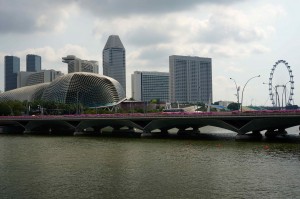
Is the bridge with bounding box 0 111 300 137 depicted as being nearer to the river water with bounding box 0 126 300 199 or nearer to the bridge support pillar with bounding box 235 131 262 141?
the bridge support pillar with bounding box 235 131 262 141

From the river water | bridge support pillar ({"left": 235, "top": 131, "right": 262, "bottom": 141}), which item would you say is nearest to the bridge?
bridge support pillar ({"left": 235, "top": 131, "right": 262, "bottom": 141})

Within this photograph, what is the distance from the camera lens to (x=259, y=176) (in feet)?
104

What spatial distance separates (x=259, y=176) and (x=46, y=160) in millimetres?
23718

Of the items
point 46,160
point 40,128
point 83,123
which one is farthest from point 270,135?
point 40,128

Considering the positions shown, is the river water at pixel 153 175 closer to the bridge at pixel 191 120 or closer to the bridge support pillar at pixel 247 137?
the bridge at pixel 191 120

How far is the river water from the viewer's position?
85.6 feet

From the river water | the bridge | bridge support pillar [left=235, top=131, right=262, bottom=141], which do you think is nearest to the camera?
the river water

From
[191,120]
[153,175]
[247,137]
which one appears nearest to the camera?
[153,175]

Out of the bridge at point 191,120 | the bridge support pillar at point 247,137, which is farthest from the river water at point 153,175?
the bridge support pillar at point 247,137

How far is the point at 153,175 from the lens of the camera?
32531mm

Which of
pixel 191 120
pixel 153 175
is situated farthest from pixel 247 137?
pixel 153 175

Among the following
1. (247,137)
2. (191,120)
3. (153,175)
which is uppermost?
(191,120)

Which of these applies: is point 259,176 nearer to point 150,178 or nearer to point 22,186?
point 150,178

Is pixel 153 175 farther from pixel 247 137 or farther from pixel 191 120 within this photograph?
pixel 191 120
